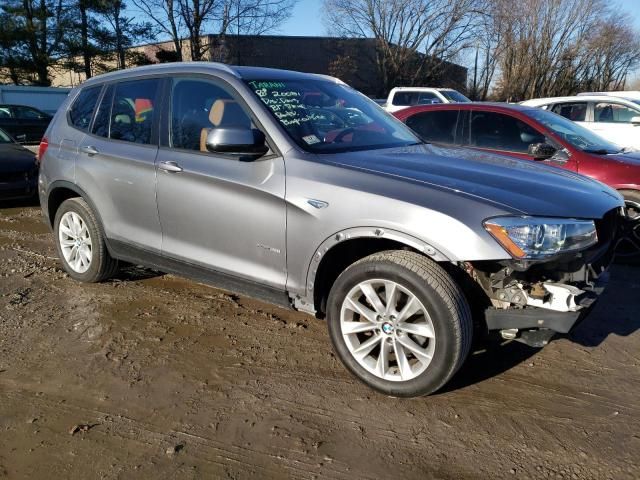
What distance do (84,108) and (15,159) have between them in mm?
4407

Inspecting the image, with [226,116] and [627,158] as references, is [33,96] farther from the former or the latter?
[627,158]

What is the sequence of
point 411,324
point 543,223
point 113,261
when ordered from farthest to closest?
point 113,261, point 411,324, point 543,223

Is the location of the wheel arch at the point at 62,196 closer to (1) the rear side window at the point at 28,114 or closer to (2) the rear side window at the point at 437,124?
(2) the rear side window at the point at 437,124

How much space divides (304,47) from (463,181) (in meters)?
43.1

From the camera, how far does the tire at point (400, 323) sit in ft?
9.05

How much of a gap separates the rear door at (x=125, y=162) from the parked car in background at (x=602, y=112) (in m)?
7.76

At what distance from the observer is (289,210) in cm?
321

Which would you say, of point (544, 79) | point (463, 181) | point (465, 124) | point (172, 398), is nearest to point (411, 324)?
point (463, 181)

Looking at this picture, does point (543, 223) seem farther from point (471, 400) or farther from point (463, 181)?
point (471, 400)

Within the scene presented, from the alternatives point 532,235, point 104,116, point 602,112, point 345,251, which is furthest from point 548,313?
point 602,112

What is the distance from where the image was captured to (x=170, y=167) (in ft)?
12.3

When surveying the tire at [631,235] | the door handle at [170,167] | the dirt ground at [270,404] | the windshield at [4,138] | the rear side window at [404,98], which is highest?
the rear side window at [404,98]

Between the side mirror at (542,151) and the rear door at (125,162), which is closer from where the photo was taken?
the rear door at (125,162)

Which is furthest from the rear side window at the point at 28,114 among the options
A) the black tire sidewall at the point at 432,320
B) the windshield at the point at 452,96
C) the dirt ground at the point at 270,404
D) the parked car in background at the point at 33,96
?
the black tire sidewall at the point at 432,320
